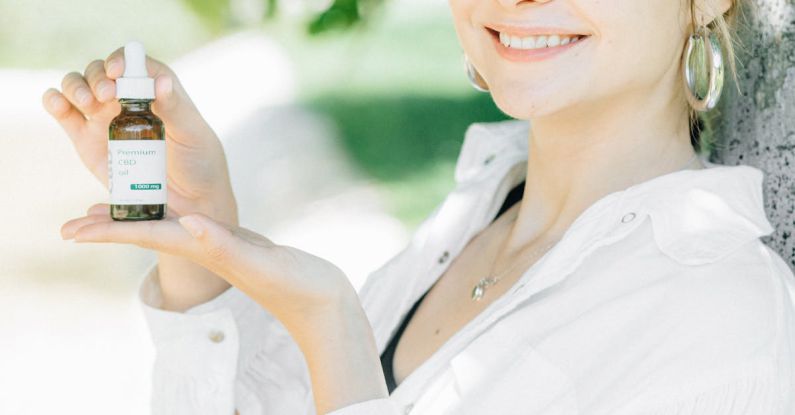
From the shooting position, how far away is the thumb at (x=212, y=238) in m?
1.14

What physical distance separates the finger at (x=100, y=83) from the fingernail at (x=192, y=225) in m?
0.25

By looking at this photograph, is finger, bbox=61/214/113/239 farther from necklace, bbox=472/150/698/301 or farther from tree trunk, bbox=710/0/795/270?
tree trunk, bbox=710/0/795/270

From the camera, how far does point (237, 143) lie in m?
2.60

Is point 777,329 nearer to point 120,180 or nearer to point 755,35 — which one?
point 755,35

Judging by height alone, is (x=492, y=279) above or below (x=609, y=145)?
below

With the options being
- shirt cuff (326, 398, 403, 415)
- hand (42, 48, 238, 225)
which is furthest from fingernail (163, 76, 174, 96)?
shirt cuff (326, 398, 403, 415)

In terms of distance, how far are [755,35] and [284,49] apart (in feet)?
4.30

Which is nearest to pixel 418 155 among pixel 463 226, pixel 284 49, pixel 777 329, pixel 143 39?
pixel 284 49

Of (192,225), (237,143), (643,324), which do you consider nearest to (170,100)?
(192,225)

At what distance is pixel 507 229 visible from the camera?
1662mm

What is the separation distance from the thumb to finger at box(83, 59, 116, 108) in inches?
9.3

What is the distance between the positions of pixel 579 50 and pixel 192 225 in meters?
0.52

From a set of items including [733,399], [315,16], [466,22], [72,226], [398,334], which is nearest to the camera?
[733,399]

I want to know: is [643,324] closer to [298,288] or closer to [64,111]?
[298,288]
